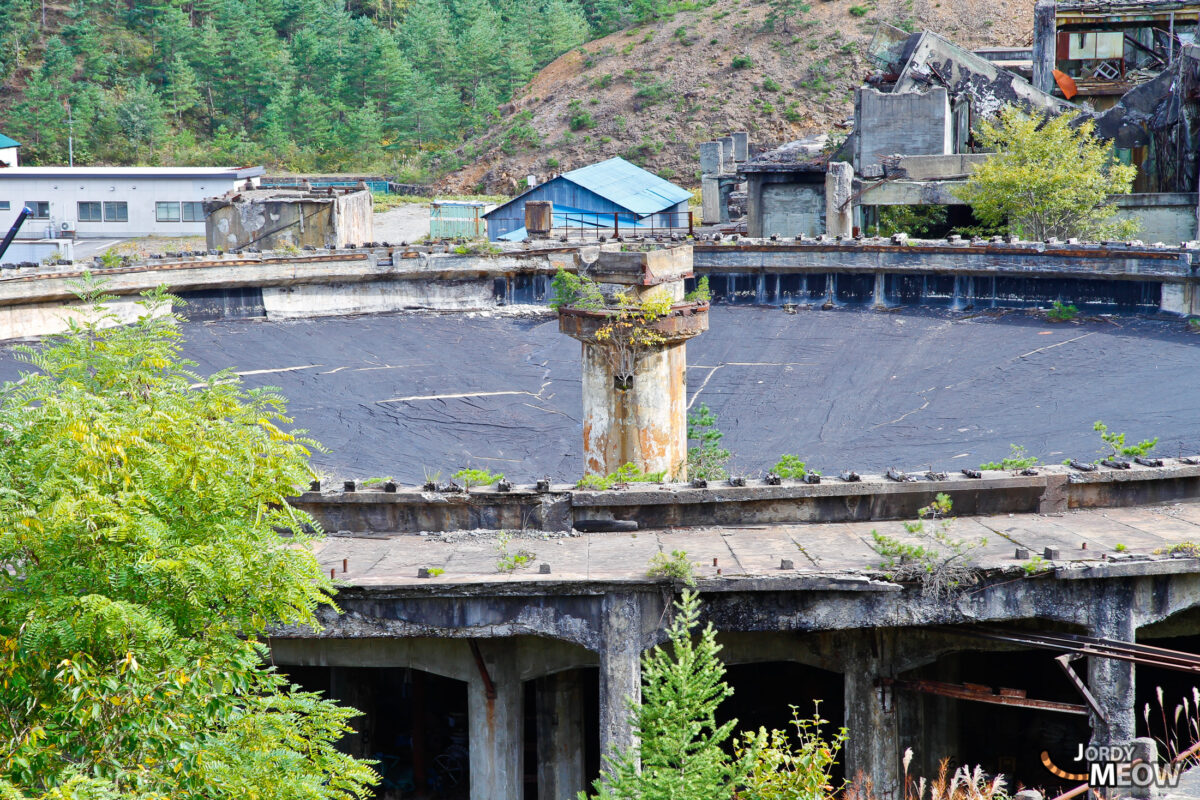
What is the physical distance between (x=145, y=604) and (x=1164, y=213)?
37.8 m

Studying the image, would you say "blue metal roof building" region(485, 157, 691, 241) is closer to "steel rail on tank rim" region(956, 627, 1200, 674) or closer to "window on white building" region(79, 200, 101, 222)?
"window on white building" region(79, 200, 101, 222)

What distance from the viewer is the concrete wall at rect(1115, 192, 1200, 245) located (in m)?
41.1

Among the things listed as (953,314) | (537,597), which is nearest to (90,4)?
(953,314)

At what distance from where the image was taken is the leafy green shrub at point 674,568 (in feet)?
51.7

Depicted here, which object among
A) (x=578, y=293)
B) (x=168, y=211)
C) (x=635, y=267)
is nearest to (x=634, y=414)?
(x=578, y=293)

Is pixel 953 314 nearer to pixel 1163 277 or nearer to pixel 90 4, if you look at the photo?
pixel 1163 277

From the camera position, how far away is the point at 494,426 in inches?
1072

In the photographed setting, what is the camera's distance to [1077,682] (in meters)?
16.1

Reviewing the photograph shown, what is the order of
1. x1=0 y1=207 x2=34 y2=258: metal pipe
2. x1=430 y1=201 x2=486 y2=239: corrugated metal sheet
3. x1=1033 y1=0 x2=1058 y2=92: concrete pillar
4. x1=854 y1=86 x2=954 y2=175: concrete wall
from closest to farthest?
x1=0 y1=207 x2=34 y2=258: metal pipe
x1=854 y1=86 x2=954 y2=175: concrete wall
x1=1033 y1=0 x2=1058 y2=92: concrete pillar
x1=430 y1=201 x2=486 y2=239: corrugated metal sheet

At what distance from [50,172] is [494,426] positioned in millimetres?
38274

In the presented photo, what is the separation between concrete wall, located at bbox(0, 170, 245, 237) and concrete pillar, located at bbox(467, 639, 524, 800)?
4274 centimetres

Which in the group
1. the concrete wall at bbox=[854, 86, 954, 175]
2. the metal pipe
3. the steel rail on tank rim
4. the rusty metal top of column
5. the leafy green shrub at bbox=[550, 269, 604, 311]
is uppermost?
the concrete wall at bbox=[854, 86, 954, 175]

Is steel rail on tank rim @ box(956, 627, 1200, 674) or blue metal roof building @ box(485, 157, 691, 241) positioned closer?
steel rail on tank rim @ box(956, 627, 1200, 674)

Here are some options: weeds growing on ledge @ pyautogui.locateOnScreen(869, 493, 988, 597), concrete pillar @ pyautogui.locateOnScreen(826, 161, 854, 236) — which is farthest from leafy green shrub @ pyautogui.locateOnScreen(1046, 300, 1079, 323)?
weeds growing on ledge @ pyautogui.locateOnScreen(869, 493, 988, 597)
